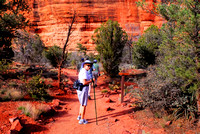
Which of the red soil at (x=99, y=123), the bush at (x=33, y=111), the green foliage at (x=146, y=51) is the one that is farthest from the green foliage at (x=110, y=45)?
the bush at (x=33, y=111)

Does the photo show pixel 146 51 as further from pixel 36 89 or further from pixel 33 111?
pixel 33 111

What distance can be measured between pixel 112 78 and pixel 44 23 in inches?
1139

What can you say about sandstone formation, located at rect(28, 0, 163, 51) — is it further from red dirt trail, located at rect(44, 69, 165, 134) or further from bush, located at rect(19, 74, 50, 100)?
red dirt trail, located at rect(44, 69, 165, 134)

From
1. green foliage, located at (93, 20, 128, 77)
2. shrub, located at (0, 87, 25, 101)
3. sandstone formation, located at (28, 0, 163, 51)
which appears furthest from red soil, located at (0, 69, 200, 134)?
sandstone formation, located at (28, 0, 163, 51)

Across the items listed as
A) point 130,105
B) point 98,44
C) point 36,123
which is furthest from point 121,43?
point 36,123

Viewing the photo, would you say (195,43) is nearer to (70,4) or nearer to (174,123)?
(174,123)

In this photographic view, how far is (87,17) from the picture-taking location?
36875mm

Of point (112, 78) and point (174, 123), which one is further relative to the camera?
point (112, 78)

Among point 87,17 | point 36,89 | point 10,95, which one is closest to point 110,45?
point 36,89

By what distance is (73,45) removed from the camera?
3578cm

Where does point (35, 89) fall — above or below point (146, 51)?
below

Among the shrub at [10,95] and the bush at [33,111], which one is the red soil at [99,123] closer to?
the bush at [33,111]

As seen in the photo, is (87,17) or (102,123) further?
(87,17)

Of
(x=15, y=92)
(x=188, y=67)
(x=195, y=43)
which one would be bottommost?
(x=15, y=92)
